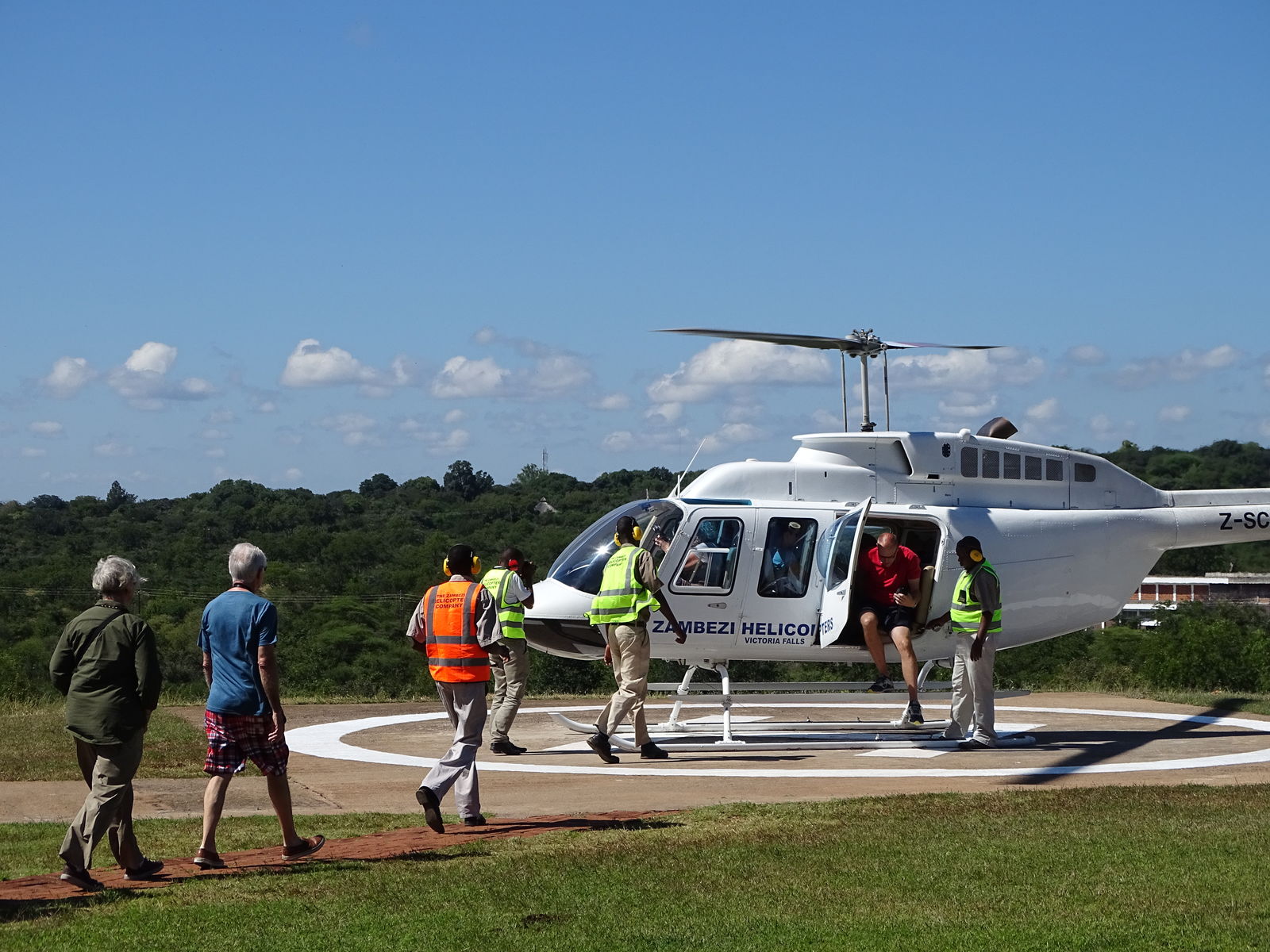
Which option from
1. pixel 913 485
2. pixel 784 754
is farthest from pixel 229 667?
pixel 913 485

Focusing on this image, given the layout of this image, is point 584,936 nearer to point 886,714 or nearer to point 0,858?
point 0,858

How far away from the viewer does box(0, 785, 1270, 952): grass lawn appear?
21.7 feet

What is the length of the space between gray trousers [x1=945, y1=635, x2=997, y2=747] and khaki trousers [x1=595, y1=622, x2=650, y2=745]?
10.6 feet

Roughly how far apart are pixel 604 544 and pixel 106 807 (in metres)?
7.78

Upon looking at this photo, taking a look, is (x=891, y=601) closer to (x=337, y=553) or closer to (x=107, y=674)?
(x=107, y=674)

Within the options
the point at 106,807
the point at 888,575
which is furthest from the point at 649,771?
the point at 106,807

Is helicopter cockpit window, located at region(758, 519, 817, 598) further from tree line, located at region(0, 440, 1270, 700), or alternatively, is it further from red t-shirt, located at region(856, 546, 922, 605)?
tree line, located at region(0, 440, 1270, 700)

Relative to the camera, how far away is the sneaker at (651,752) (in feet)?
45.3

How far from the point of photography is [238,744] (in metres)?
8.22

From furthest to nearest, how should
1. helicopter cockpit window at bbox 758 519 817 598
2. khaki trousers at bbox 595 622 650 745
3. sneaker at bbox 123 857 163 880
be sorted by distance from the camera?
helicopter cockpit window at bbox 758 519 817 598, khaki trousers at bbox 595 622 650 745, sneaker at bbox 123 857 163 880

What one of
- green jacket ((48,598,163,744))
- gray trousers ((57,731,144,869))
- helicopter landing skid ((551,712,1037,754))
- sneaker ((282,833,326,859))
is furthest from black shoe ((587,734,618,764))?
green jacket ((48,598,163,744))

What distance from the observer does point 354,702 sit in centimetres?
2017

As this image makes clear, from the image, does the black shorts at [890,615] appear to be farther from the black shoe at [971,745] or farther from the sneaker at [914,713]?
the black shoe at [971,745]

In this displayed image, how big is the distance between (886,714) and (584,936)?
41.4ft
